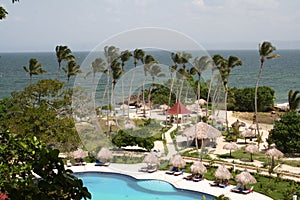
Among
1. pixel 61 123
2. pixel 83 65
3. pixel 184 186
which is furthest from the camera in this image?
pixel 83 65

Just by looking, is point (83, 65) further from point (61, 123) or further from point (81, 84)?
point (61, 123)

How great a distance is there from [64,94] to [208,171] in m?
7.52

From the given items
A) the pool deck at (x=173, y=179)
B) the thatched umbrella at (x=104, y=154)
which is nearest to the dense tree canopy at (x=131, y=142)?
the thatched umbrella at (x=104, y=154)

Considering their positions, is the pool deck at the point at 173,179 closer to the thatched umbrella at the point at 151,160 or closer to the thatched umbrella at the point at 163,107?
the thatched umbrella at the point at 151,160

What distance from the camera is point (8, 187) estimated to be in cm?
245

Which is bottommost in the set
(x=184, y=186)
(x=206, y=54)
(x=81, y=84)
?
(x=184, y=186)

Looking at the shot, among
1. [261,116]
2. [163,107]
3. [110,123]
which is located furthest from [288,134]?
Result: [163,107]

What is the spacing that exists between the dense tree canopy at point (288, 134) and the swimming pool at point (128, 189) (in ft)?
22.3

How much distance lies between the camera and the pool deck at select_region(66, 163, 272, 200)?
14.0 m

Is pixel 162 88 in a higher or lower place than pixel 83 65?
lower

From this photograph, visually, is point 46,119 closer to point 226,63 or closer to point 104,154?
point 104,154

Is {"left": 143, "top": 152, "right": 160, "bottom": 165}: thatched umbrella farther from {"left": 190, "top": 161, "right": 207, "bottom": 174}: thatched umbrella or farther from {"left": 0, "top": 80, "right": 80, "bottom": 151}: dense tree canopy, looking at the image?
{"left": 0, "top": 80, "right": 80, "bottom": 151}: dense tree canopy

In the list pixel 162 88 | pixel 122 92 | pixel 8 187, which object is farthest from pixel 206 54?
pixel 162 88

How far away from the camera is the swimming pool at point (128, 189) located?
14609mm
